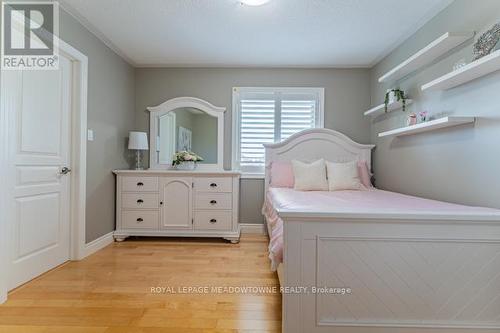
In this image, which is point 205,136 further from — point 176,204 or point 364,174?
point 364,174

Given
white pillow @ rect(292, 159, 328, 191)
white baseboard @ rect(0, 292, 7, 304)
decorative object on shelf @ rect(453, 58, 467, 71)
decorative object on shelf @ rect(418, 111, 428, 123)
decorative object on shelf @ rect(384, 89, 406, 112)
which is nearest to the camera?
white baseboard @ rect(0, 292, 7, 304)

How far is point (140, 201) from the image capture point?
→ 3.31 m

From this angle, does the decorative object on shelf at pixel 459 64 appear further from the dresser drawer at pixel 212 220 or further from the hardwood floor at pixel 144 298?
the dresser drawer at pixel 212 220

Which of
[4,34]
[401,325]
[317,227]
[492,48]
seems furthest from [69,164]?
[492,48]

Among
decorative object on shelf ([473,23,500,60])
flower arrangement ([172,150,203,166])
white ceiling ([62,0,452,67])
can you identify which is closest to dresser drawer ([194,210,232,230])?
flower arrangement ([172,150,203,166])

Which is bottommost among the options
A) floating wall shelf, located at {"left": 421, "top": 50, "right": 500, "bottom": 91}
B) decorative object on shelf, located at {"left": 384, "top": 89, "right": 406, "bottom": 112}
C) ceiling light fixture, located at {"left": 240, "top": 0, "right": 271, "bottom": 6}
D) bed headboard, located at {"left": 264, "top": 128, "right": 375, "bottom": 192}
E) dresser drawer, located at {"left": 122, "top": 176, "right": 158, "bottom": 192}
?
dresser drawer, located at {"left": 122, "top": 176, "right": 158, "bottom": 192}

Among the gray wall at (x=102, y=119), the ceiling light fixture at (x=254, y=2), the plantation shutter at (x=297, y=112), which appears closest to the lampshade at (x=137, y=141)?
the gray wall at (x=102, y=119)

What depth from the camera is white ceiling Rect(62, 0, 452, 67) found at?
232cm

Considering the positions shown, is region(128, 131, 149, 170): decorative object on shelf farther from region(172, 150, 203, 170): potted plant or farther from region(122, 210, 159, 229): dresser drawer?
region(122, 210, 159, 229): dresser drawer

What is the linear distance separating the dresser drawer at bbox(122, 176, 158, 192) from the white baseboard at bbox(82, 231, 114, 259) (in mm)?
568

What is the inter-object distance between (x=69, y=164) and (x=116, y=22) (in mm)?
1438

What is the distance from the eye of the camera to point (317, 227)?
53.6 inches

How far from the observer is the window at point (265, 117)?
3.72m

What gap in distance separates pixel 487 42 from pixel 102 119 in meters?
3.41
